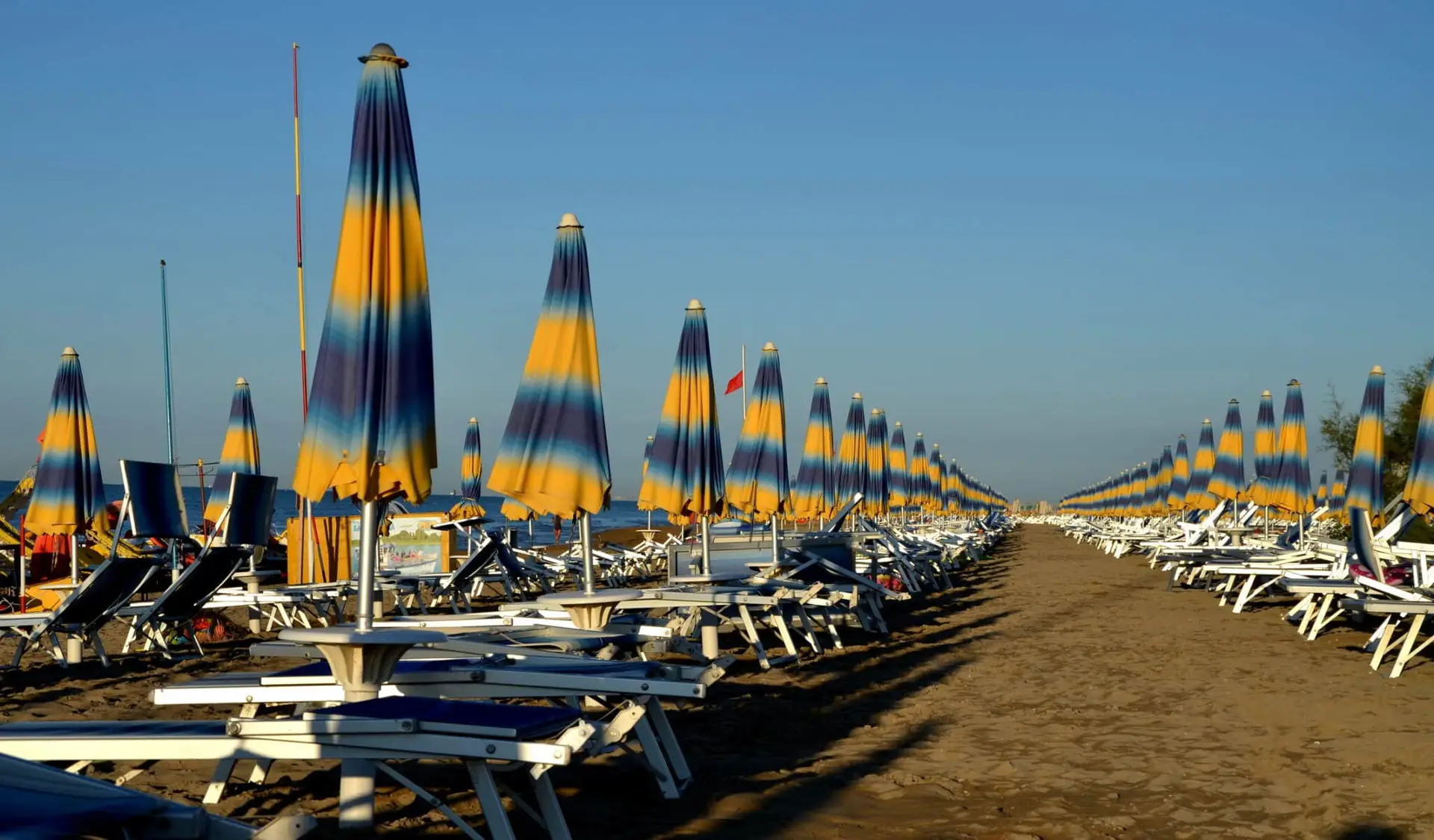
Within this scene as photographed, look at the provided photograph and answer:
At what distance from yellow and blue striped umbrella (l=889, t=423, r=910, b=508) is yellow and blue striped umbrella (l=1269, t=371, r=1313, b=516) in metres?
6.88

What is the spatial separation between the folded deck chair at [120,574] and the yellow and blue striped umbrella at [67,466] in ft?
4.20

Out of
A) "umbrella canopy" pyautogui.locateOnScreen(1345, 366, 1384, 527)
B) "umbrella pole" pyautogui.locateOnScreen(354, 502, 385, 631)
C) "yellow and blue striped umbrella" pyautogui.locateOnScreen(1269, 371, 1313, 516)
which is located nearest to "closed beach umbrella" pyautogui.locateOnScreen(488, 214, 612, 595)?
"umbrella pole" pyautogui.locateOnScreen(354, 502, 385, 631)

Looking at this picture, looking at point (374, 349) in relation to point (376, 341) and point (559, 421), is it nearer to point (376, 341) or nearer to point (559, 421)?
point (376, 341)

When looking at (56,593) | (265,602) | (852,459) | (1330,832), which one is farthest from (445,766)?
(852,459)

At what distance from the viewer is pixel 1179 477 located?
30469 mm

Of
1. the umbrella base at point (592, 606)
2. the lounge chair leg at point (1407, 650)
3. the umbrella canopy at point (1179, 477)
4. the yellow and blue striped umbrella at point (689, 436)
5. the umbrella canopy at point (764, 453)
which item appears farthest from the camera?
the umbrella canopy at point (1179, 477)

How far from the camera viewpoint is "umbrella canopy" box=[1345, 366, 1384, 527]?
1201cm

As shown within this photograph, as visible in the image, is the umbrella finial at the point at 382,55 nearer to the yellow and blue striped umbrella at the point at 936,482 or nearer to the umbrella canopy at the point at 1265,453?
the umbrella canopy at the point at 1265,453

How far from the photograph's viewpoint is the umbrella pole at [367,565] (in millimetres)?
4648

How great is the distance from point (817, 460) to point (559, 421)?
8.85 meters

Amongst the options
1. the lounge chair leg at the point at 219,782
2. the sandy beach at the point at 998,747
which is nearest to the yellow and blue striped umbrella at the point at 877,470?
the sandy beach at the point at 998,747

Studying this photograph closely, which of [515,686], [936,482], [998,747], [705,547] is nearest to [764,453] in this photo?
[705,547]

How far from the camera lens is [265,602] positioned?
10.2 metres

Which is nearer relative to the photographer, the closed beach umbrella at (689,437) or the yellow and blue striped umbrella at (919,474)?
the closed beach umbrella at (689,437)
